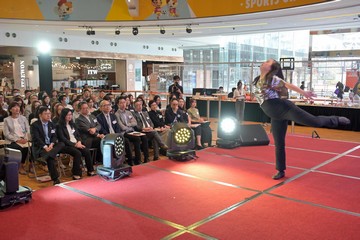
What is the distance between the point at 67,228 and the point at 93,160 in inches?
118

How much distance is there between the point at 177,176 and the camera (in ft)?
16.2

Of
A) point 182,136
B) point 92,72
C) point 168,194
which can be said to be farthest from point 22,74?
point 168,194

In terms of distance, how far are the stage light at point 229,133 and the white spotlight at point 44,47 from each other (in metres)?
10.6

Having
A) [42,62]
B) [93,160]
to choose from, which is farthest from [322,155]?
[42,62]

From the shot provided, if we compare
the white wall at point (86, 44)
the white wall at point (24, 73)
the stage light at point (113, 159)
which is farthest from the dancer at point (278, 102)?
the white wall at point (24, 73)

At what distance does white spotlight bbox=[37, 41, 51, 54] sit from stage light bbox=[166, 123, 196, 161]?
1074cm

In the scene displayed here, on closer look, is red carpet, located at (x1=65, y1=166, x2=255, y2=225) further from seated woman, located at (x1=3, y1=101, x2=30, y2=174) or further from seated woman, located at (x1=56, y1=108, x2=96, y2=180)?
seated woman, located at (x1=3, y1=101, x2=30, y2=174)

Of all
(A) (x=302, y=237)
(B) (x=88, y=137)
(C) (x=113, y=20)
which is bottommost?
(A) (x=302, y=237)

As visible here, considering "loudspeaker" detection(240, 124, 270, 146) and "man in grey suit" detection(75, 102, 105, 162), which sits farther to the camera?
"loudspeaker" detection(240, 124, 270, 146)

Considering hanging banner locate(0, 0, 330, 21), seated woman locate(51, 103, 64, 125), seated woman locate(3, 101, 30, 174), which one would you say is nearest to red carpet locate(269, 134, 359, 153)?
hanging banner locate(0, 0, 330, 21)

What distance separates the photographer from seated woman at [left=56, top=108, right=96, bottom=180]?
5.56 m

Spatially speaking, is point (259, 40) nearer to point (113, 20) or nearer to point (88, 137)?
point (113, 20)

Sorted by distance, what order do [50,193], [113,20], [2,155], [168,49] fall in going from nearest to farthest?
[2,155] → [50,193] → [113,20] → [168,49]

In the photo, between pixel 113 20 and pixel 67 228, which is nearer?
pixel 67 228
